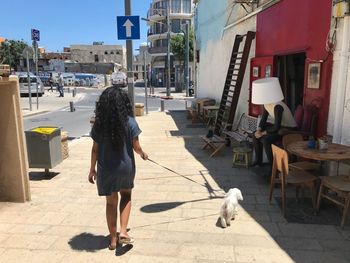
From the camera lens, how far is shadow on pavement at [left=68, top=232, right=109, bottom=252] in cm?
399

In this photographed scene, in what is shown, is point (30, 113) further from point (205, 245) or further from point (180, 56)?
point (180, 56)

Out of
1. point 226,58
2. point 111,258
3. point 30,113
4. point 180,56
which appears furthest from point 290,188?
point 180,56

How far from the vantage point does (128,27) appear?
361 inches

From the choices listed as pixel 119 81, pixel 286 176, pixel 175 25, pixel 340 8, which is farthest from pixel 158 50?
pixel 286 176

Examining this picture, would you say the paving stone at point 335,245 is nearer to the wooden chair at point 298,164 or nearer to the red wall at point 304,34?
the wooden chair at point 298,164

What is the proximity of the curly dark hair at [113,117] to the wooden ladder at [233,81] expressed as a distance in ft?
20.9

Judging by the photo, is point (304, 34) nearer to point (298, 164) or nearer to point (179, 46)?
point (298, 164)

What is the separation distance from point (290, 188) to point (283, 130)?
38.3 inches

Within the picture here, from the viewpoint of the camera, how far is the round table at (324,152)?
4.66 metres

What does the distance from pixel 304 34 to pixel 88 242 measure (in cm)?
514

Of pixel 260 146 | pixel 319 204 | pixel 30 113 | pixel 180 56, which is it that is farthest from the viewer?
pixel 180 56

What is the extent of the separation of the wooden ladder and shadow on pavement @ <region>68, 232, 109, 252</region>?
20.0 feet

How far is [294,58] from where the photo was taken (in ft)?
28.2

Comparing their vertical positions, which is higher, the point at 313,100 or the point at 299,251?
the point at 313,100
